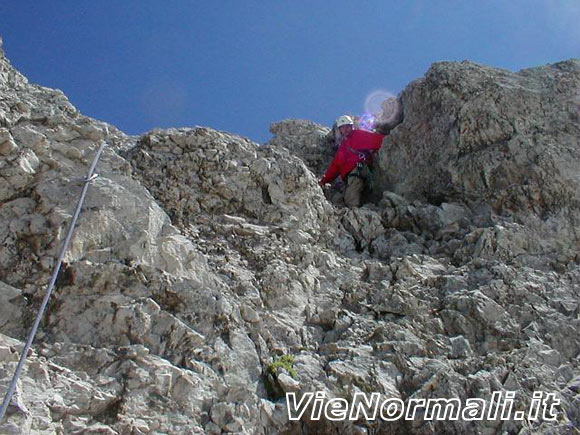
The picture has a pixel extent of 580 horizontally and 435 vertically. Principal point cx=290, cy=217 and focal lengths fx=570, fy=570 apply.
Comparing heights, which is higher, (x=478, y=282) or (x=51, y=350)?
(x=478, y=282)

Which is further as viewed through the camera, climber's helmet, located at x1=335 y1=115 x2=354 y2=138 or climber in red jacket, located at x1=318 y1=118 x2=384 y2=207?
climber's helmet, located at x1=335 y1=115 x2=354 y2=138

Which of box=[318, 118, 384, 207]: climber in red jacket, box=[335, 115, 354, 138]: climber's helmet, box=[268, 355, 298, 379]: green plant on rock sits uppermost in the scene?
box=[335, 115, 354, 138]: climber's helmet

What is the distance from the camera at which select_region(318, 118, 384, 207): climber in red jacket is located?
56.5 feet

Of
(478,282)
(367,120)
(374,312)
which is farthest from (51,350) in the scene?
(367,120)

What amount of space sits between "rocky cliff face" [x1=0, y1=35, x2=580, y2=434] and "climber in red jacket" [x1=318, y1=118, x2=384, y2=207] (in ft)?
3.43

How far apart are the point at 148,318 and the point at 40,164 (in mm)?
3961

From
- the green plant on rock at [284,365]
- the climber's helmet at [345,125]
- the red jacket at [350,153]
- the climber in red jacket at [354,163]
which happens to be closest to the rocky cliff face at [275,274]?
the green plant on rock at [284,365]

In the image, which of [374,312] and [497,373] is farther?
[374,312]

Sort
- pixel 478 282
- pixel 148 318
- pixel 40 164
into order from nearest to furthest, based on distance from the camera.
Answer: pixel 148 318 < pixel 40 164 < pixel 478 282

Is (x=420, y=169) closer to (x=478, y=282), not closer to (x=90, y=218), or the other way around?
(x=478, y=282)

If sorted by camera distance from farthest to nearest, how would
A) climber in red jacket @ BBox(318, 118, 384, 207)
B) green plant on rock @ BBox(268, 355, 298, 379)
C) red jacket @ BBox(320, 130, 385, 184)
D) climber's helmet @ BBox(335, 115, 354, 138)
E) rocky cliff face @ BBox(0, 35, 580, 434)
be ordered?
climber's helmet @ BBox(335, 115, 354, 138), red jacket @ BBox(320, 130, 385, 184), climber in red jacket @ BBox(318, 118, 384, 207), green plant on rock @ BBox(268, 355, 298, 379), rocky cliff face @ BBox(0, 35, 580, 434)

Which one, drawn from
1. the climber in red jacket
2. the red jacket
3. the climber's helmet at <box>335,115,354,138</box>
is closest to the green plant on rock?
the climber in red jacket

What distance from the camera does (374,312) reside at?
11359mm

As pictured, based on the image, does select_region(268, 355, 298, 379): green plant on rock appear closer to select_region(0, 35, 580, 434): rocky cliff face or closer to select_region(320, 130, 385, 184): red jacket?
select_region(0, 35, 580, 434): rocky cliff face
